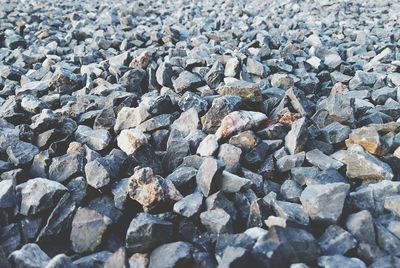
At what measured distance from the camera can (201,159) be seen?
1.88m

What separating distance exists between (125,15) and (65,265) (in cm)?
436

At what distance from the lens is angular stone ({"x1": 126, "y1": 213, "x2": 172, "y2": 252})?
1440mm

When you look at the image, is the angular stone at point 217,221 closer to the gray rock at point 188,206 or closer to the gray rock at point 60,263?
the gray rock at point 188,206

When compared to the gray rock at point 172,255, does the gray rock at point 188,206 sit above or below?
→ above

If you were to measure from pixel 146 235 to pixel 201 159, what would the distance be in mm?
529

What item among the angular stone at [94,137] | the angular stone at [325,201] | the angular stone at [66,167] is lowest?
the angular stone at [94,137]

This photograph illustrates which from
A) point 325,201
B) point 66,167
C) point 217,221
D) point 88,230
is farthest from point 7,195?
point 325,201

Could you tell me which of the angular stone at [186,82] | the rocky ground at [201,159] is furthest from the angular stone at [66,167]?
the angular stone at [186,82]

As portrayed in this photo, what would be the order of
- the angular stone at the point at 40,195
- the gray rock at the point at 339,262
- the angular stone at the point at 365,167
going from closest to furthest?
the gray rock at the point at 339,262 → the angular stone at the point at 40,195 → the angular stone at the point at 365,167

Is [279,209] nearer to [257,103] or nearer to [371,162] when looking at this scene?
[371,162]

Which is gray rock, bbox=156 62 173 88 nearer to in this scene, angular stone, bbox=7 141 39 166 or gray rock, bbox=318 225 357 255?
angular stone, bbox=7 141 39 166

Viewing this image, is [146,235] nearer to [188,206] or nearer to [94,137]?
[188,206]

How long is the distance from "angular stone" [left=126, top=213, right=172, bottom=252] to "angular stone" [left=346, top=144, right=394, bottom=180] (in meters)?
0.86

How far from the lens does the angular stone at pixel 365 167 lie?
1.75 meters
